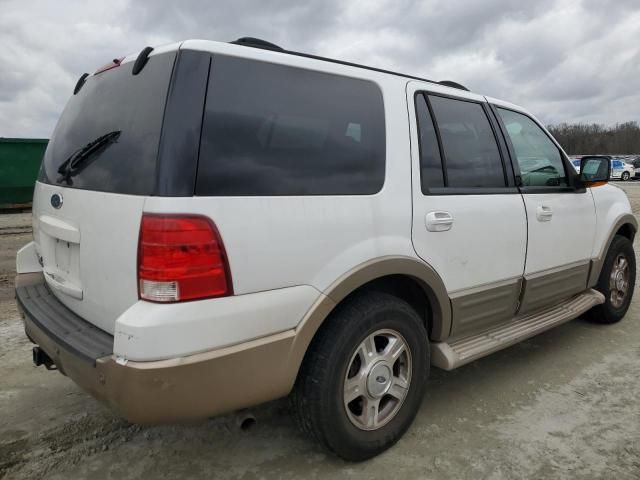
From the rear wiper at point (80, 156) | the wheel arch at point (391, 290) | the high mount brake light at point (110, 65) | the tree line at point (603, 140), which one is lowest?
the wheel arch at point (391, 290)

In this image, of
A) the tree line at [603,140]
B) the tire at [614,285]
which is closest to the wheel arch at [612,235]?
the tire at [614,285]

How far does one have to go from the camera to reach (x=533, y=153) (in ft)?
11.4

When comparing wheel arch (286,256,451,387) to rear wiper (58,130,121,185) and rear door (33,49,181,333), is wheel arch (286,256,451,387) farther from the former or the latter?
rear wiper (58,130,121,185)

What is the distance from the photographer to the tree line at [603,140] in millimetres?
66438

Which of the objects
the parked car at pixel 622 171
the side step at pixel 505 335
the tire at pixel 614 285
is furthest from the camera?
the parked car at pixel 622 171

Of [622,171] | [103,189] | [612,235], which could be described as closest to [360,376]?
[103,189]

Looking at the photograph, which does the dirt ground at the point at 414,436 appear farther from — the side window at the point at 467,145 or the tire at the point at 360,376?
the side window at the point at 467,145

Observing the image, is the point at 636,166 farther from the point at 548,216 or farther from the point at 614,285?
the point at 548,216

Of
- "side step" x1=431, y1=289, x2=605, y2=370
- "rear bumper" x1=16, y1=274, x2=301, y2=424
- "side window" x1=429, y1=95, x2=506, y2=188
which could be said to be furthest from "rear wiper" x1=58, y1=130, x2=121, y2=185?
"side step" x1=431, y1=289, x2=605, y2=370

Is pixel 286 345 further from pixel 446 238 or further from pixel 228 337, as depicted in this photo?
pixel 446 238

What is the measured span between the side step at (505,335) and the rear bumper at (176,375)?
104cm

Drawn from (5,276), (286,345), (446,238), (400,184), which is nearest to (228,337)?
(286,345)

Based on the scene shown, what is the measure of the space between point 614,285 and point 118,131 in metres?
4.28

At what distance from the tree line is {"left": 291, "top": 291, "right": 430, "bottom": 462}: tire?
233 feet
